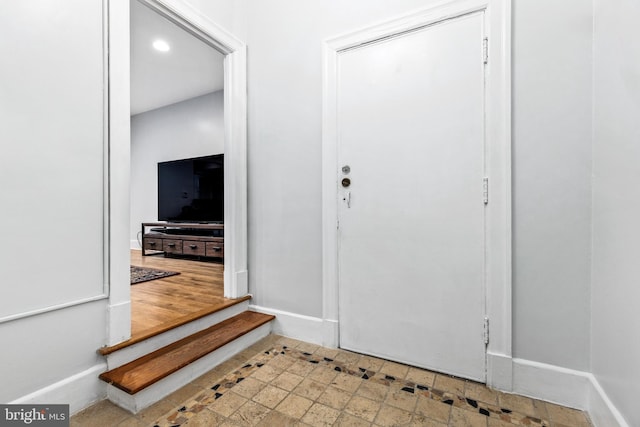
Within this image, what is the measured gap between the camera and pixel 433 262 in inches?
62.4

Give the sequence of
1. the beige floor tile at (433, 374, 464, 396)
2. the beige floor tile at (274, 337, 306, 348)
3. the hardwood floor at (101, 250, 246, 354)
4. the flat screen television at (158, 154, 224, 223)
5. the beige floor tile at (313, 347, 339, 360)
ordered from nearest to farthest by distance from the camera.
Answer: the beige floor tile at (433, 374, 464, 396) < the hardwood floor at (101, 250, 246, 354) < the beige floor tile at (313, 347, 339, 360) < the beige floor tile at (274, 337, 306, 348) < the flat screen television at (158, 154, 224, 223)

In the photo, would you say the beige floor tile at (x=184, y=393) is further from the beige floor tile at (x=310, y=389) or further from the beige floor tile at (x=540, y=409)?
the beige floor tile at (x=540, y=409)

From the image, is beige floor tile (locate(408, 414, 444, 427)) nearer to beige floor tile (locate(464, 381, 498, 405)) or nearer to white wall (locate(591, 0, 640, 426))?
beige floor tile (locate(464, 381, 498, 405))

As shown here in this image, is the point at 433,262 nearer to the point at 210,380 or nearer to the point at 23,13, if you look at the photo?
the point at 210,380

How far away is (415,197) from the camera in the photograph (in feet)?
5.34

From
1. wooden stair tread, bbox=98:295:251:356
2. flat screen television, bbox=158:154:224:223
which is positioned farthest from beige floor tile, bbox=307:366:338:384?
flat screen television, bbox=158:154:224:223

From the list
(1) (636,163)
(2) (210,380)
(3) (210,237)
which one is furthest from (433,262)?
(3) (210,237)

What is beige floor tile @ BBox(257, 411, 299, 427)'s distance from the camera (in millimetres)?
1206

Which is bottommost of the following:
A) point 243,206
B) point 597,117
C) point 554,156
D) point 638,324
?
point 638,324

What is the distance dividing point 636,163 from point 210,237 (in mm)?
3937

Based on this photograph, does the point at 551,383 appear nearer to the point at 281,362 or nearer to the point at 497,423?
the point at 497,423

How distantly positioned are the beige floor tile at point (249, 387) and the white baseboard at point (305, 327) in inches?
20.2

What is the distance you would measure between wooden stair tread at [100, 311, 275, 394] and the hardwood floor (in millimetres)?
104

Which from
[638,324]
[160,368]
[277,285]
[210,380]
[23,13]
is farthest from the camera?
[277,285]
